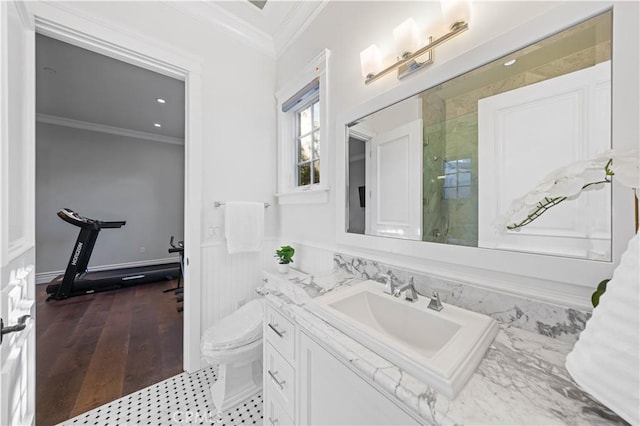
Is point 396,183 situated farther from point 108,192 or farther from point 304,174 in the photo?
point 108,192

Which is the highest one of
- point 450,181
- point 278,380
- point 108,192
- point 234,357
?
point 108,192

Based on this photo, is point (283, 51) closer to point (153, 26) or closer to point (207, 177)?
point (153, 26)

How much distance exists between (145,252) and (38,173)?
79.4 inches

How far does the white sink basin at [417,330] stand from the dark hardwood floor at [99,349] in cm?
165

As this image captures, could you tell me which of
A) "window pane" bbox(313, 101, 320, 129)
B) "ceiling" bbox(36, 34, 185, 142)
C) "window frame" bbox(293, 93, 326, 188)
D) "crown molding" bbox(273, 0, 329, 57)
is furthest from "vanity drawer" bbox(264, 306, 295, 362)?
"ceiling" bbox(36, 34, 185, 142)

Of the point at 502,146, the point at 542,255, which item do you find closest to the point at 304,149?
the point at 502,146

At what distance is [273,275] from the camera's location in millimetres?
1764

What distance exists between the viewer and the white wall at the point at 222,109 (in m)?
1.59

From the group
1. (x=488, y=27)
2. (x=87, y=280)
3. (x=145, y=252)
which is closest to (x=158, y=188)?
(x=145, y=252)

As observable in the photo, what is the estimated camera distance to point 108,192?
167 inches

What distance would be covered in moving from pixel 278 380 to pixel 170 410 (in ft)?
3.07

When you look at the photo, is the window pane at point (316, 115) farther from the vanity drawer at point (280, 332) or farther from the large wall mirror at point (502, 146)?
the vanity drawer at point (280, 332)

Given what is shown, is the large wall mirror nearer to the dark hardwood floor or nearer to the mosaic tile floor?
the mosaic tile floor

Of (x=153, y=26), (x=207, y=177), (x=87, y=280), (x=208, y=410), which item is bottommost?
(x=208, y=410)
